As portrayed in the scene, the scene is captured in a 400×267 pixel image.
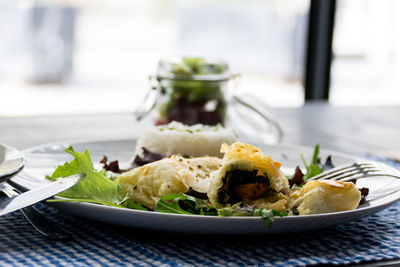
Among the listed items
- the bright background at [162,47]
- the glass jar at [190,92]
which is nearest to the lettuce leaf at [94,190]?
the glass jar at [190,92]

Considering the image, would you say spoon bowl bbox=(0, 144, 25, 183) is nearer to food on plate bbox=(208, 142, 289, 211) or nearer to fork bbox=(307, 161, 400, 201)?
food on plate bbox=(208, 142, 289, 211)

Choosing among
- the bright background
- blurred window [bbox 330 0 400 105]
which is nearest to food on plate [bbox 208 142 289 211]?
the bright background

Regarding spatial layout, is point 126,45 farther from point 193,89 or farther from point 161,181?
point 161,181

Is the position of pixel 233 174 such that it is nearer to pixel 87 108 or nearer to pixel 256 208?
pixel 256 208

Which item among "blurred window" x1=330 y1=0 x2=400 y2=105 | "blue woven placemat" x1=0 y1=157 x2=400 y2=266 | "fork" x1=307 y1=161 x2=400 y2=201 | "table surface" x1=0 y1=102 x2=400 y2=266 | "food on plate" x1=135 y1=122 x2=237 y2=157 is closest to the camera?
"blue woven placemat" x1=0 y1=157 x2=400 y2=266

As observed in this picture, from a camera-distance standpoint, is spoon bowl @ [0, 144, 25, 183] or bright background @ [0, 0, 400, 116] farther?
bright background @ [0, 0, 400, 116]

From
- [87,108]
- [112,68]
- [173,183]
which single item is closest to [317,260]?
[173,183]
